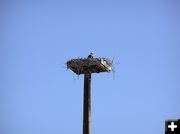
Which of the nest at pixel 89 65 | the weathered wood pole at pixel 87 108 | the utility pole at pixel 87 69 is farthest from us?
the nest at pixel 89 65

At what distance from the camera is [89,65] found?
47.4m

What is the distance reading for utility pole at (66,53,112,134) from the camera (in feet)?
153

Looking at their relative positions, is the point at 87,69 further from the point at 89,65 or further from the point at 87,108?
the point at 87,108

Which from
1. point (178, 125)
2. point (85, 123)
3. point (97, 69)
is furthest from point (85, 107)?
point (178, 125)

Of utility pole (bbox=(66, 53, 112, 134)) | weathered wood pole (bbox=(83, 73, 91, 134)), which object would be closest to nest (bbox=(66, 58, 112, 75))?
utility pole (bbox=(66, 53, 112, 134))

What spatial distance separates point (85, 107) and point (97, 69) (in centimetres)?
517

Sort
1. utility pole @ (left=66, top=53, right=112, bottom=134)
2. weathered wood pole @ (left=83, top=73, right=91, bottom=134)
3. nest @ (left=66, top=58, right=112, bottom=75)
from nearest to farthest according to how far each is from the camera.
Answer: weathered wood pole @ (left=83, top=73, right=91, bottom=134) → utility pole @ (left=66, top=53, right=112, bottom=134) → nest @ (left=66, top=58, right=112, bottom=75)

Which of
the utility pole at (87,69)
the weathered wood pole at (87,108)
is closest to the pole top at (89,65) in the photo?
the utility pole at (87,69)

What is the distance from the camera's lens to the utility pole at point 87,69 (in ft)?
153

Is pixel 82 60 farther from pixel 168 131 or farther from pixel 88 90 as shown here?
pixel 168 131

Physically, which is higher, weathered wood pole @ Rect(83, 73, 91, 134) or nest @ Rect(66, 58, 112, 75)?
nest @ Rect(66, 58, 112, 75)

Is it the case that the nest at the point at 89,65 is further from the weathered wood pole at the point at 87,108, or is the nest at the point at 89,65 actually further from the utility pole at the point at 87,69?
→ the weathered wood pole at the point at 87,108

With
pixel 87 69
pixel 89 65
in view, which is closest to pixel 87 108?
pixel 87 69

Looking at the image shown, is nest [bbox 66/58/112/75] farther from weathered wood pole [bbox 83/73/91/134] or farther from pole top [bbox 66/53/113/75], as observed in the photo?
weathered wood pole [bbox 83/73/91/134]
